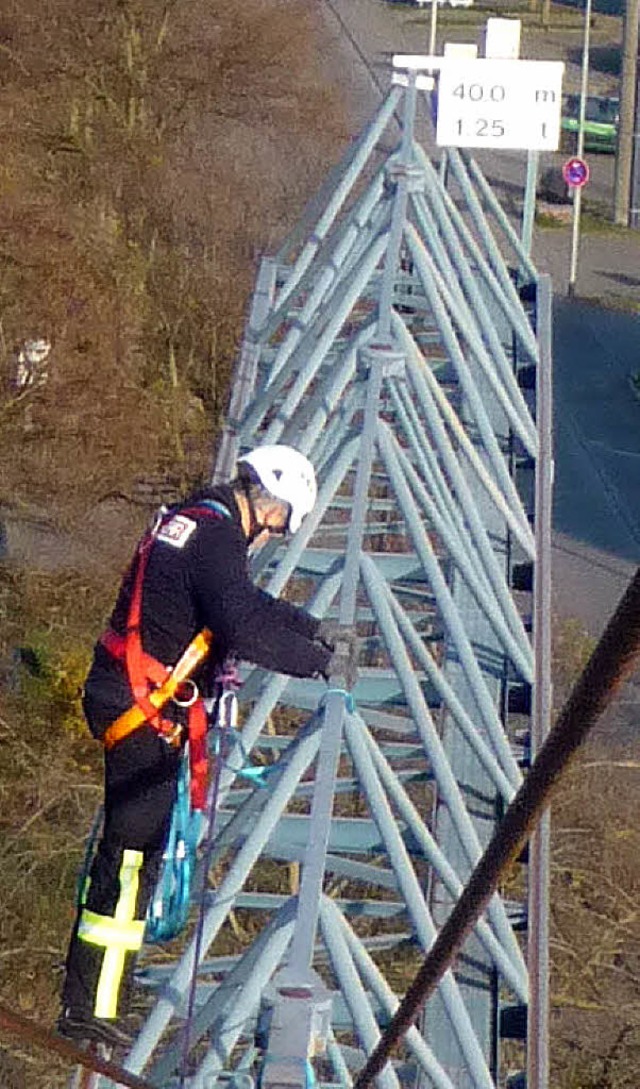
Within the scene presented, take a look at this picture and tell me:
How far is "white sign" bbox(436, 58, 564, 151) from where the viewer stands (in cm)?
1291

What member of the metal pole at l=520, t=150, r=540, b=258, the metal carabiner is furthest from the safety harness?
the metal pole at l=520, t=150, r=540, b=258

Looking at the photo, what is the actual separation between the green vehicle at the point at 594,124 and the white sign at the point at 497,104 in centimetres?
3218

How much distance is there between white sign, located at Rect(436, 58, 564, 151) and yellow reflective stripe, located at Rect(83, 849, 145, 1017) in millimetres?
6852

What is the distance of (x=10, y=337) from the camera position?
61.3 ft

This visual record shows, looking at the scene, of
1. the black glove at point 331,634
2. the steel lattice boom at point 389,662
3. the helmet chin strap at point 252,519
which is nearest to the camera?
the steel lattice boom at point 389,662

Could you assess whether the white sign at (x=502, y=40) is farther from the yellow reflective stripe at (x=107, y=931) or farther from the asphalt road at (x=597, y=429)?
the asphalt road at (x=597, y=429)

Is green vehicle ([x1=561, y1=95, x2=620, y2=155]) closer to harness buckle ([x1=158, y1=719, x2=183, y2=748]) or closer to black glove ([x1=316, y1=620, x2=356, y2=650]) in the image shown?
black glove ([x1=316, y1=620, x2=356, y2=650])

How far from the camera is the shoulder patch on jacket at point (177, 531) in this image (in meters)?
6.79

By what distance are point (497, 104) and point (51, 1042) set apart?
1035cm

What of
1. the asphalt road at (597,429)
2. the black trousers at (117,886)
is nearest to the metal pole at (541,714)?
the black trousers at (117,886)

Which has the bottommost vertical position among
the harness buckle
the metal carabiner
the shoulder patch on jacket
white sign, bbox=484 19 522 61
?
the harness buckle

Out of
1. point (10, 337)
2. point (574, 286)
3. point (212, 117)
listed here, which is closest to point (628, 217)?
point (574, 286)

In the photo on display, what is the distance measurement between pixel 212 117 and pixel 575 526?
27.2 ft

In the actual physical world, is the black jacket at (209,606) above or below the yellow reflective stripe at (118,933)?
above
